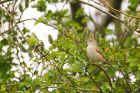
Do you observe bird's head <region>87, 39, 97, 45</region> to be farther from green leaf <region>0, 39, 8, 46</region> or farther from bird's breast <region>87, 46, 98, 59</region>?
green leaf <region>0, 39, 8, 46</region>

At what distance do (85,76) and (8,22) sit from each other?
4.55ft

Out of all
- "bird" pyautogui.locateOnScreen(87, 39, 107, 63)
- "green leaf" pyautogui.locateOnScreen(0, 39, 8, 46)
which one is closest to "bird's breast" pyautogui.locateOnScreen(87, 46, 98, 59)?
"bird" pyautogui.locateOnScreen(87, 39, 107, 63)

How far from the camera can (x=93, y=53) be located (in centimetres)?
539

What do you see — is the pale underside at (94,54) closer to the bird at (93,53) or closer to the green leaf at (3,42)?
the bird at (93,53)

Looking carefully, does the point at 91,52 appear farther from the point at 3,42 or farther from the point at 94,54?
the point at 3,42

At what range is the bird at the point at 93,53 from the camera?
17.3 feet

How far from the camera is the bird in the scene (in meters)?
5.29

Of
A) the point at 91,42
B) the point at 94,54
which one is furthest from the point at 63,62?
the point at 91,42

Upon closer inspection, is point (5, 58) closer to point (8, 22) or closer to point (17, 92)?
point (8, 22)

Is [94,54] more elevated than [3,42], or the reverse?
[3,42]

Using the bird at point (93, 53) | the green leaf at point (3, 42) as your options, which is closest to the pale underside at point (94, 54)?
the bird at point (93, 53)

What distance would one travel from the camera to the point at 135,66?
218 inches

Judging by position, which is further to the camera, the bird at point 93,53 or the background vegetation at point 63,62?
the bird at point 93,53

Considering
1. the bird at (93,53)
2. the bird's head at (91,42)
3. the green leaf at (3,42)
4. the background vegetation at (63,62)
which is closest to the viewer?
the background vegetation at (63,62)
